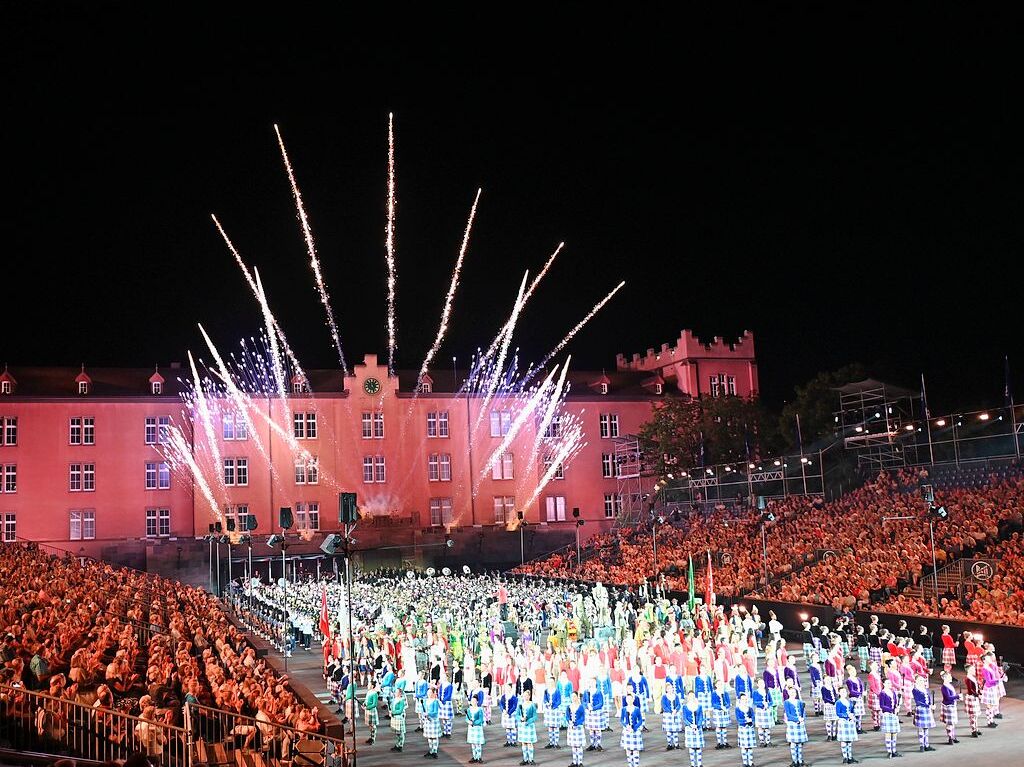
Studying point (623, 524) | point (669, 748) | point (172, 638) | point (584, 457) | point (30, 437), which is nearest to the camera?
point (669, 748)

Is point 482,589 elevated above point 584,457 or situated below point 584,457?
below

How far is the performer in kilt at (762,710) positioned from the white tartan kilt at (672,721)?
5.17 ft

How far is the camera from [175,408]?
185 ft

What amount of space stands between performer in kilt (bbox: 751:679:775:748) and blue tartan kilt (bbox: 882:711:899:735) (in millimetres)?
2068

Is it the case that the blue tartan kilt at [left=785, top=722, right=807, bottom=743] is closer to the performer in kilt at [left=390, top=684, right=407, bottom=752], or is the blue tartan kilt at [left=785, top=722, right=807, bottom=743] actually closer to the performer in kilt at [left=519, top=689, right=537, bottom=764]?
the performer in kilt at [left=519, top=689, right=537, bottom=764]

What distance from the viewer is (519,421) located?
61.3 m

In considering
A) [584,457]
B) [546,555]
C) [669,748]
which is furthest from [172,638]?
[584,457]

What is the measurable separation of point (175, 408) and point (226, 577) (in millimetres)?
11495

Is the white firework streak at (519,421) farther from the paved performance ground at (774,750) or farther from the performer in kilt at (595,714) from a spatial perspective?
the performer in kilt at (595,714)

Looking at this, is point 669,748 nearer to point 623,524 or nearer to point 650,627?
point 650,627

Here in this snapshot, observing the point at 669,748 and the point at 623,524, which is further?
the point at 623,524

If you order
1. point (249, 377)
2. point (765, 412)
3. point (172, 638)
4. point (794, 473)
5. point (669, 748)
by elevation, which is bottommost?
point (669, 748)

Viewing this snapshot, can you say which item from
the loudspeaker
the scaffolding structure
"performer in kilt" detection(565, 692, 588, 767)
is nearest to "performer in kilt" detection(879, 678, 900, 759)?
"performer in kilt" detection(565, 692, 588, 767)

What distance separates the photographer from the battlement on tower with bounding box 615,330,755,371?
6556cm
